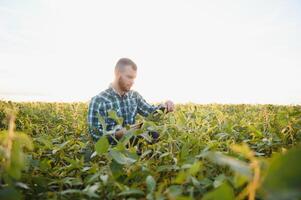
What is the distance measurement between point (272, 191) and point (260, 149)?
1669mm

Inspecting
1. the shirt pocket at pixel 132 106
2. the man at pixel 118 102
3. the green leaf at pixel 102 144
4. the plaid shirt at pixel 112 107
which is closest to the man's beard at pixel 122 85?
the man at pixel 118 102

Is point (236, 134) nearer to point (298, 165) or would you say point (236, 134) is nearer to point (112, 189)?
point (112, 189)

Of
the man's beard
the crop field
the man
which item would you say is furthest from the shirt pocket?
the crop field

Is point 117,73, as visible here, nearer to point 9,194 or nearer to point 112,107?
point 112,107

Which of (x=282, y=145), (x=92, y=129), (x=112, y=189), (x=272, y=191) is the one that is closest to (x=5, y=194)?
(x=112, y=189)

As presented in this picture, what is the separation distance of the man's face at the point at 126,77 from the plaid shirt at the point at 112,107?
0.19m

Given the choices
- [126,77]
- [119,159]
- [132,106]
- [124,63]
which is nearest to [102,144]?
[119,159]

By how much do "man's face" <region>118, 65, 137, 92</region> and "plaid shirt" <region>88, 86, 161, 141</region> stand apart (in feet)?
0.61

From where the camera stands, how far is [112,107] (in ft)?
12.4

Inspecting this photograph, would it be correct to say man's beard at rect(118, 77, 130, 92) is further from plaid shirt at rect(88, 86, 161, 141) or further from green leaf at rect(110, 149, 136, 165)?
green leaf at rect(110, 149, 136, 165)

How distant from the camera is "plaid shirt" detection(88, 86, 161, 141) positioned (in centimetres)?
351

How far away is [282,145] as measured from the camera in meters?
2.39

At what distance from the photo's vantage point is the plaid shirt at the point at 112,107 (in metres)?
3.51

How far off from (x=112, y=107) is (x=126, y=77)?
39 centimetres
